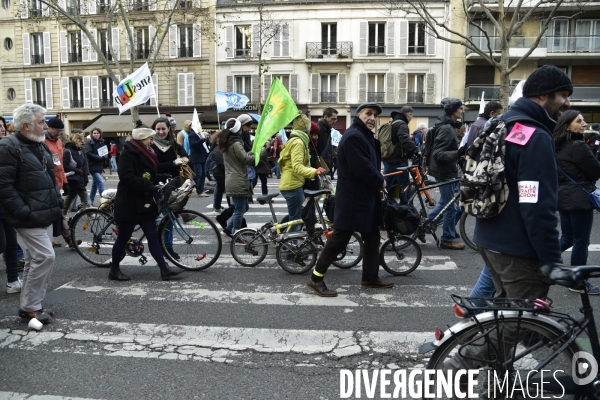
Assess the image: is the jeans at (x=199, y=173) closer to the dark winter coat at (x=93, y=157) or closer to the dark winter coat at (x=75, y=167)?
the dark winter coat at (x=93, y=157)

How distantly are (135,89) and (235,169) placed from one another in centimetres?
720

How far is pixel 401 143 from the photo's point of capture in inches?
334

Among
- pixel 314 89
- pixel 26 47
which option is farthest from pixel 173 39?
pixel 26 47

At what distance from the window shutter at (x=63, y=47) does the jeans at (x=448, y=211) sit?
3681 cm

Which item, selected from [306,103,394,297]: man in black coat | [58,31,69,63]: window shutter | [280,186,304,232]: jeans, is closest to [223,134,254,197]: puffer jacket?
[280,186,304,232]: jeans

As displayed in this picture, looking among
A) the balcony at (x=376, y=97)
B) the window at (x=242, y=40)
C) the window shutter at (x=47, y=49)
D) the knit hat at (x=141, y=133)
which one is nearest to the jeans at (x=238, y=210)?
the knit hat at (x=141, y=133)

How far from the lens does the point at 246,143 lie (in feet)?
31.7

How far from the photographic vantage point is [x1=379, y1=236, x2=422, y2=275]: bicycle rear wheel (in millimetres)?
6371

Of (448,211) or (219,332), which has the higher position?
(448,211)

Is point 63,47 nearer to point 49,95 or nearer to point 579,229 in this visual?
point 49,95

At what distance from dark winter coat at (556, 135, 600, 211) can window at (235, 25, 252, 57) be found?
108 feet

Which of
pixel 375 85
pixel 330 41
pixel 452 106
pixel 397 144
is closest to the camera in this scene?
pixel 452 106

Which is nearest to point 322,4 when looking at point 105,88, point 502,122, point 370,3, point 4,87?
point 370,3

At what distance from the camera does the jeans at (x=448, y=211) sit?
739 centimetres
